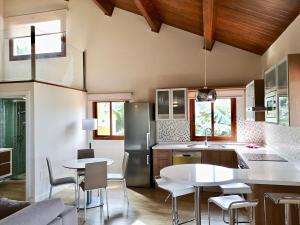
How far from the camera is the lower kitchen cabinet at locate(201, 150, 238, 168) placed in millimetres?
4848

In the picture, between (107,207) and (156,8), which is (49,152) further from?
(156,8)

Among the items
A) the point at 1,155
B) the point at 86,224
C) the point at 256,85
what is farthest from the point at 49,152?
the point at 256,85

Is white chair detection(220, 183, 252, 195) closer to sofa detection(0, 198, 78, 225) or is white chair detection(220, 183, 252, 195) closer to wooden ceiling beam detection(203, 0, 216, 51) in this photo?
sofa detection(0, 198, 78, 225)

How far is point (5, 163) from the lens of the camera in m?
5.63

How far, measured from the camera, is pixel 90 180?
3707mm

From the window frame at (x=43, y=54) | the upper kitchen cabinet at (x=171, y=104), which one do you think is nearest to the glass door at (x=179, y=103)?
the upper kitchen cabinet at (x=171, y=104)

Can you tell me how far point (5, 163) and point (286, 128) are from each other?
5676mm

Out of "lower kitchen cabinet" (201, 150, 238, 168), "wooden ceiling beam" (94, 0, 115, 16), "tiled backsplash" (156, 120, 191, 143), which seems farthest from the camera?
"tiled backsplash" (156, 120, 191, 143)

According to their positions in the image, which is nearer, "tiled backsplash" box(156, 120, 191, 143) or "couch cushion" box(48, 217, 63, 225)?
"couch cushion" box(48, 217, 63, 225)

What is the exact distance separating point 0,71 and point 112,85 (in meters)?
2.45

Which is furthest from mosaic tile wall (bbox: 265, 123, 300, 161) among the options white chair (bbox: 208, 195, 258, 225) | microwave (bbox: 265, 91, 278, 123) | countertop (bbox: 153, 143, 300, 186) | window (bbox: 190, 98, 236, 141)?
white chair (bbox: 208, 195, 258, 225)

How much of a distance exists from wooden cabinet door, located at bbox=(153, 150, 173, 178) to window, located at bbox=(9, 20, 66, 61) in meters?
3.08

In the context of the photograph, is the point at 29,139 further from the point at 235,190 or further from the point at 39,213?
the point at 235,190

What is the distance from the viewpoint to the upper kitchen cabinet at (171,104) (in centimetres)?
537
